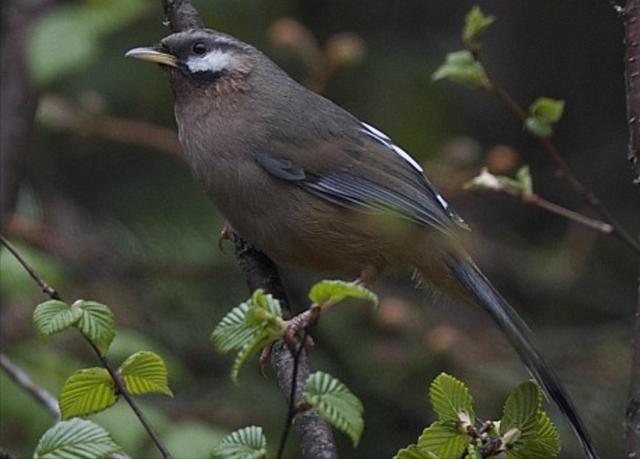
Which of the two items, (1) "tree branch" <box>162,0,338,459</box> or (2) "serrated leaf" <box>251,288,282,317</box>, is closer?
(2) "serrated leaf" <box>251,288,282,317</box>

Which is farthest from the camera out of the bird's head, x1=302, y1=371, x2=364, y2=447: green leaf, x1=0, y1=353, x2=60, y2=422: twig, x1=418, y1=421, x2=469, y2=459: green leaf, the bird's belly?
the bird's head

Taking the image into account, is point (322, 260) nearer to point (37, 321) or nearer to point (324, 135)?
point (324, 135)

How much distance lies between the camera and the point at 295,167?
14.5 feet

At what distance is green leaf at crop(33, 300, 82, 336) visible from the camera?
2.31 meters

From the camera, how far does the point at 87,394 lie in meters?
2.44

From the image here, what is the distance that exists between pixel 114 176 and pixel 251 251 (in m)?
3.02

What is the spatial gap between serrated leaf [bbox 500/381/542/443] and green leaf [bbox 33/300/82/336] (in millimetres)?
803

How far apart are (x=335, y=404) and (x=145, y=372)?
52cm

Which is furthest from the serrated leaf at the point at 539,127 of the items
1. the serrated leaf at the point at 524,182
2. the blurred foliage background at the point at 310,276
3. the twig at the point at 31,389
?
the twig at the point at 31,389

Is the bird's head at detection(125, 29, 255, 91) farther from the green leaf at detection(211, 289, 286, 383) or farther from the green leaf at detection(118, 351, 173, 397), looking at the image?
the green leaf at detection(211, 289, 286, 383)

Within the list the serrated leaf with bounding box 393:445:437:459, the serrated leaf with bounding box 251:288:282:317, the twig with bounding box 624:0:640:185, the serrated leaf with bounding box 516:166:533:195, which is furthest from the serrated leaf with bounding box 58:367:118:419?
the serrated leaf with bounding box 516:166:533:195

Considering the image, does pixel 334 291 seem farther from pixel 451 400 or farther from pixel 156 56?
pixel 156 56

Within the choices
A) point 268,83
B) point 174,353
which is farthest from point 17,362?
point 268,83

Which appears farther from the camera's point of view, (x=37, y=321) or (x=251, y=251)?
(x=251, y=251)
